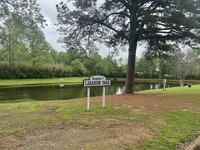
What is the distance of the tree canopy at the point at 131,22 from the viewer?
33.0 ft

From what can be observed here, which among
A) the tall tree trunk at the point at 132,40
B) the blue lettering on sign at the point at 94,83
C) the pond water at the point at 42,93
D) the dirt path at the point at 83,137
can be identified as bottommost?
the pond water at the point at 42,93

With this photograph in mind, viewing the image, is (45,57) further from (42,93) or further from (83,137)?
(83,137)

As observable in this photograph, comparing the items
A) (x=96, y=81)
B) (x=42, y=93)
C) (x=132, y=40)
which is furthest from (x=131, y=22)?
(x=42, y=93)

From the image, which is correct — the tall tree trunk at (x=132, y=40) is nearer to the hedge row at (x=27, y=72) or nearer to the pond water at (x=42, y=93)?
the pond water at (x=42, y=93)

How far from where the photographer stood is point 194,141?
14.3 feet

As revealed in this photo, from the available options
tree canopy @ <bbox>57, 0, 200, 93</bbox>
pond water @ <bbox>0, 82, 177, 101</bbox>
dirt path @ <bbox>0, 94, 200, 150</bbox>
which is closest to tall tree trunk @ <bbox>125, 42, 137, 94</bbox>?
tree canopy @ <bbox>57, 0, 200, 93</bbox>

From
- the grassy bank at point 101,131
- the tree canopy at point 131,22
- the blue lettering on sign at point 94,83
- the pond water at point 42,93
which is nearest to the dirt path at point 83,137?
the grassy bank at point 101,131

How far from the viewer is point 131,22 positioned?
11.9m

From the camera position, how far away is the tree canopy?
33.0 feet

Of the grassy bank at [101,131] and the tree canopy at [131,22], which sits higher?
the tree canopy at [131,22]

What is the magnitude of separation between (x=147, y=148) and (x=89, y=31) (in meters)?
9.06

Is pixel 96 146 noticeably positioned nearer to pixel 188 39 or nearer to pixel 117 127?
pixel 117 127

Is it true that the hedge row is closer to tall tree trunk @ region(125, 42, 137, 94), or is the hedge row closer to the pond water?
the pond water

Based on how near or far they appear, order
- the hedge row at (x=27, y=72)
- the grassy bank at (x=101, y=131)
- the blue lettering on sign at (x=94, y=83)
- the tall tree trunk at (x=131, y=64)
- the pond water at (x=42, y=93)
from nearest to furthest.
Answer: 1. the grassy bank at (x=101, y=131)
2. the blue lettering on sign at (x=94, y=83)
3. the tall tree trunk at (x=131, y=64)
4. the pond water at (x=42, y=93)
5. the hedge row at (x=27, y=72)
